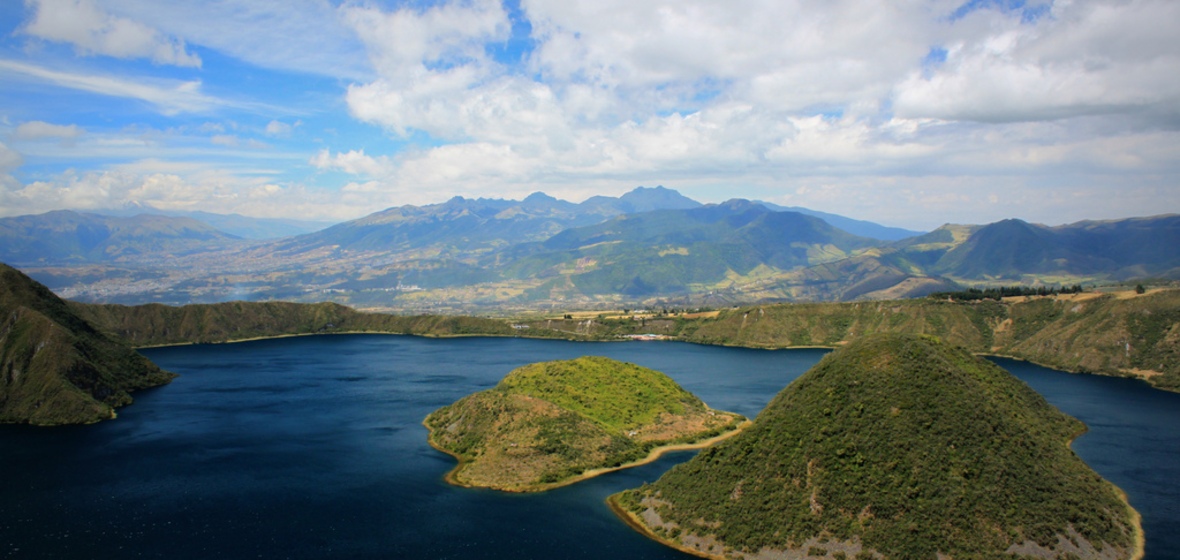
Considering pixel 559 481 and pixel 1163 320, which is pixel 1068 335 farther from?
pixel 559 481

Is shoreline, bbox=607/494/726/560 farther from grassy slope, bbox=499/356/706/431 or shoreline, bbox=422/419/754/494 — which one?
grassy slope, bbox=499/356/706/431

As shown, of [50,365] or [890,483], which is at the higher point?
[50,365]

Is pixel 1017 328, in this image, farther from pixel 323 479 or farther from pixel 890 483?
pixel 323 479

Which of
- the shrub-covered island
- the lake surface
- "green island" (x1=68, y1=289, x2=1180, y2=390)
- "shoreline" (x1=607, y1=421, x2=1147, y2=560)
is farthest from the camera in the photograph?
"green island" (x1=68, y1=289, x2=1180, y2=390)

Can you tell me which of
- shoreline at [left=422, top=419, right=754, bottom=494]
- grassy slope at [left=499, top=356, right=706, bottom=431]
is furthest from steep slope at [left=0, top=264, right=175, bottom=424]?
grassy slope at [left=499, top=356, right=706, bottom=431]

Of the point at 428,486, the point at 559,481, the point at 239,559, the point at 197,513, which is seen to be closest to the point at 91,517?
the point at 197,513

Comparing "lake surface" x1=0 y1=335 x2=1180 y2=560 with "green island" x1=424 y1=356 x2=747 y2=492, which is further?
"green island" x1=424 y1=356 x2=747 y2=492

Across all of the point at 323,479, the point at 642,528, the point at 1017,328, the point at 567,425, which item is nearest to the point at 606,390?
the point at 567,425
